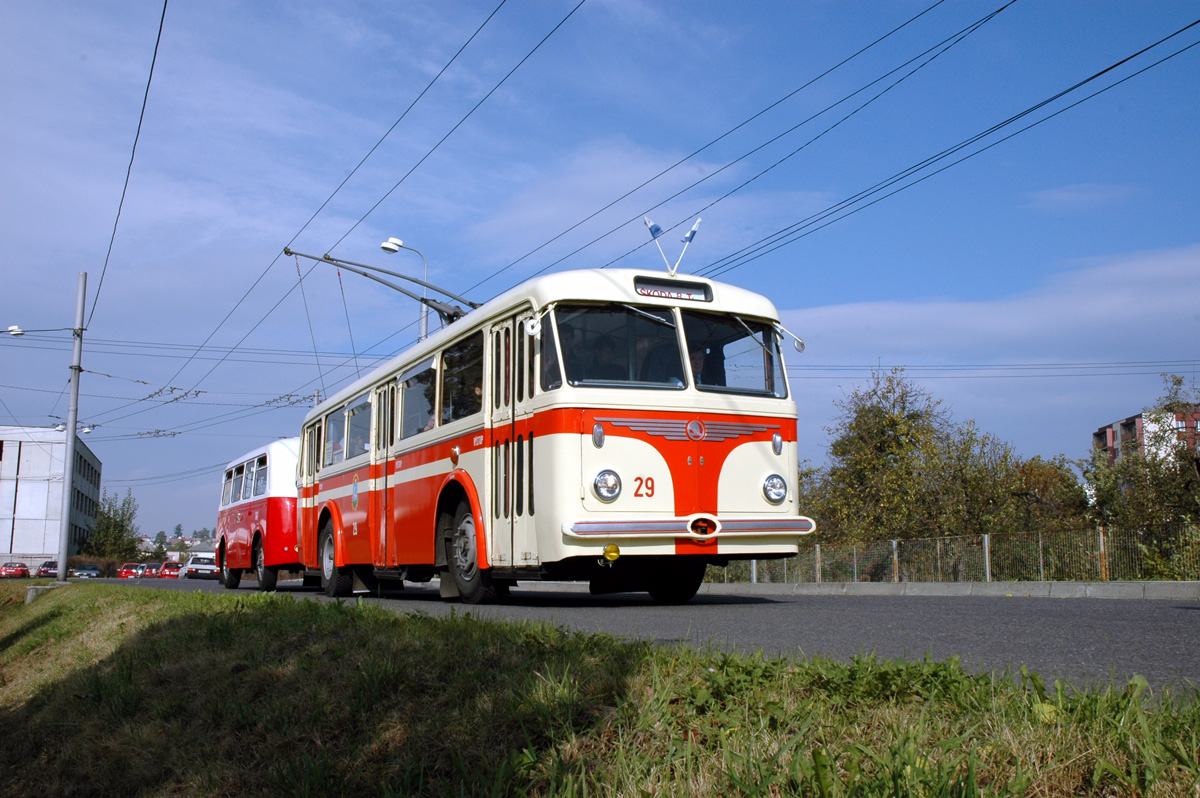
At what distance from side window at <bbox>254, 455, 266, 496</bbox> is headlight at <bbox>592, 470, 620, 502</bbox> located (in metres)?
14.1

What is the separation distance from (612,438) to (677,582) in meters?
2.63

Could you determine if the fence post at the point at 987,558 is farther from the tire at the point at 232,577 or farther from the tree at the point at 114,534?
the tree at the point at 114,534

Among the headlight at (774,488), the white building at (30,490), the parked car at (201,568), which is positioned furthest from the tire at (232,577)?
the white building at (30,490)

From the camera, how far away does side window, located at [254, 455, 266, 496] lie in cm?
2194

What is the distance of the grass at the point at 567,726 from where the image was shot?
313cm

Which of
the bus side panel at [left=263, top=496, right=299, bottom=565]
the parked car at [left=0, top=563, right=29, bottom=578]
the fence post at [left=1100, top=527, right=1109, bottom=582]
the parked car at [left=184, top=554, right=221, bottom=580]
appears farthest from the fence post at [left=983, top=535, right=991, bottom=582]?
the parked car at [left=0, top=563, right=29, bottom=578]

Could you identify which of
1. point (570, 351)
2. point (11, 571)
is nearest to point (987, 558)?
point (570, 351)

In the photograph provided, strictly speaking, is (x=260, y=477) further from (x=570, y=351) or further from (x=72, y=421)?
(x=570, y=351)

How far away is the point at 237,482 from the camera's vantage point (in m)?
24.8

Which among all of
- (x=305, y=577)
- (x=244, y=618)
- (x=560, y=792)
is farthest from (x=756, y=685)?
(x=305, y=577)

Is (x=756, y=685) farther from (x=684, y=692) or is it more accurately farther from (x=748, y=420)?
(x=748, y=420)

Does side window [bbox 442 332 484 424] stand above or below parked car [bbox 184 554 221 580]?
above

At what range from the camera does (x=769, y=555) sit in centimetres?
1036

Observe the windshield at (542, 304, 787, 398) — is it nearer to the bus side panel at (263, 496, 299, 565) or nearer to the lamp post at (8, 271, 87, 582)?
the bus side panel at (263, 496, 299, 565)
